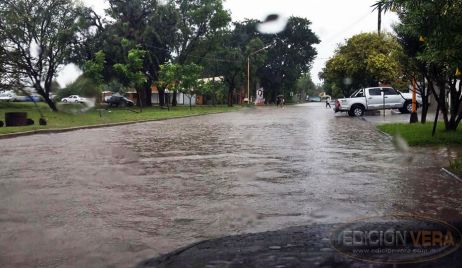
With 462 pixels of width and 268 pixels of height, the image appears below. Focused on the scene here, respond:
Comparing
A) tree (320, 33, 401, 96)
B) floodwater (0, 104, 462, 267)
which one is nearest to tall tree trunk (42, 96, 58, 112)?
tree (320, 33, 401, 96)

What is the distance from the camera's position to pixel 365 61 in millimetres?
34250

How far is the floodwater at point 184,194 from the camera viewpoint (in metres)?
4.89

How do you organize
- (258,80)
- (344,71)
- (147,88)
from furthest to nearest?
(258,80) → (147,88) → (344,71)

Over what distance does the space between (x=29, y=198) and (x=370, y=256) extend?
4897mm

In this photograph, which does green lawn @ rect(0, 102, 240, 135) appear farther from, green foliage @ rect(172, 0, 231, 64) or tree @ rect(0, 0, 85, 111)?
green foliage @ rect(172, 0, 231, 64)

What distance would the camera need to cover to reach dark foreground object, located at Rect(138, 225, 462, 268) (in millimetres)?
4043

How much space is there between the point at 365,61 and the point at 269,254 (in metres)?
31.9

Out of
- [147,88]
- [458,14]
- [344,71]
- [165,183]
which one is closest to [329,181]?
[165,183]

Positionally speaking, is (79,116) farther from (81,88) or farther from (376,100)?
(376,100)

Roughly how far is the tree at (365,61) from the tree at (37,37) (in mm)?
21050

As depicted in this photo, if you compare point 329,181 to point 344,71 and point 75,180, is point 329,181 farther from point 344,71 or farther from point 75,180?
point 344,71

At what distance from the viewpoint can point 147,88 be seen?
54531mm

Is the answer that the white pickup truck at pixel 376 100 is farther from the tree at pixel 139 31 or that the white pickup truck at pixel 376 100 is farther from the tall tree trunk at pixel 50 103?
the tree at pixel 139 31

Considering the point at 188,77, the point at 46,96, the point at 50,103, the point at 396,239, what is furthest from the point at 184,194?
the point at 188,77
